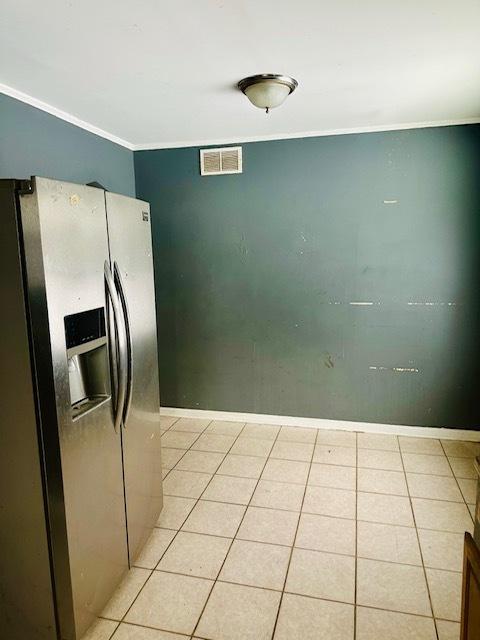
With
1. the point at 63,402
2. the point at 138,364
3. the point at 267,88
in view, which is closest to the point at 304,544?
the point at 138,364

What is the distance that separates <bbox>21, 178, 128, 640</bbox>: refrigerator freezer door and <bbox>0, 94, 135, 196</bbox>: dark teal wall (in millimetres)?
1075

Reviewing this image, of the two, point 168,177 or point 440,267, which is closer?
point 440,267

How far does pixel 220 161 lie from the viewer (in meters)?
3.90

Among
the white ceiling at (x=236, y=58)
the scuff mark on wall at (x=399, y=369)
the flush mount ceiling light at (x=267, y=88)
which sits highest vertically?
the white ceiling at (x=236, y=58)

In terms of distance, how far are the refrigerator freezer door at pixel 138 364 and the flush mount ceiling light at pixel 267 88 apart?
3.05ft

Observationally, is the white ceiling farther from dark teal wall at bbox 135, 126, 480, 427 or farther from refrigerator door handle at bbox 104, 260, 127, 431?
refrigerator door handle at bbox 104, 260, 127, 431

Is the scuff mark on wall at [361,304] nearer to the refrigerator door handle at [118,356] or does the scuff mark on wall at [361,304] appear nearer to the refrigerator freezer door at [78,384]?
the refrigerator door handle at [118,356]

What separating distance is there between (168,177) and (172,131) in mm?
543

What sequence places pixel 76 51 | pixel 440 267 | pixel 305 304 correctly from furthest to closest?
pixel 305 304
pixel 440 267
pixel 76 51

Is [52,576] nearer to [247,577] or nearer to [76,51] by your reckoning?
[247,577]

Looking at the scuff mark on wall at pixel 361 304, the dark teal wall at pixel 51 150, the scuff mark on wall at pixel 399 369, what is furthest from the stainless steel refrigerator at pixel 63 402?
the scuff mark on wall at pixel 399 369

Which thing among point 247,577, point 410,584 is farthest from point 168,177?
point 410,584

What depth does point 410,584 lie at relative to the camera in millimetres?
2154

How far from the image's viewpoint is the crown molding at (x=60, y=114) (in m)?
2.55
